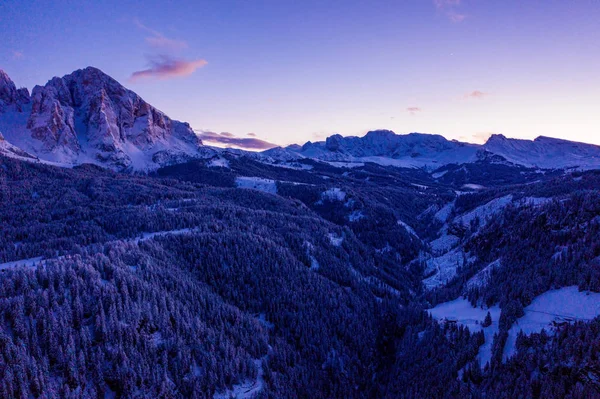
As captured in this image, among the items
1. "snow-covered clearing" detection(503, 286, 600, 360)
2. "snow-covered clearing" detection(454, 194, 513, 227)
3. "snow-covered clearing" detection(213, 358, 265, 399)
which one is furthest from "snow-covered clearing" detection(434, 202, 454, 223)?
"snow-covered clearing" detection(213, 358, 265, 399)

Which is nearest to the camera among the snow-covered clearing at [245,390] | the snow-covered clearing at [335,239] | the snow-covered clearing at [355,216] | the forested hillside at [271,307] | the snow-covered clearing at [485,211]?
the forested hillside at [271,307]

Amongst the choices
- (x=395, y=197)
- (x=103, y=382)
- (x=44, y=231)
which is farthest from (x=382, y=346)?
(x=395, y=197)

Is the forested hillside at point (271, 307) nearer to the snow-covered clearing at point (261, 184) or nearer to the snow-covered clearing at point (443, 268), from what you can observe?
the snow-covered clearing at point (443, 268)

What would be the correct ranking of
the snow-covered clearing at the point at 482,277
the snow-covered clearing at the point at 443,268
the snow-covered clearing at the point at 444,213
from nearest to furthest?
1. the snow-covered clearing at the point at 482,277
2. the snow-covered clearing at the point at 443,268
3. the snow-covered clearing at the point at 444,213

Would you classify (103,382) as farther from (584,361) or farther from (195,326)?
(584,361)

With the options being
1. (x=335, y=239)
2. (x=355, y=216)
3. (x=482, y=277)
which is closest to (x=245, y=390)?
(x=482, y=277)

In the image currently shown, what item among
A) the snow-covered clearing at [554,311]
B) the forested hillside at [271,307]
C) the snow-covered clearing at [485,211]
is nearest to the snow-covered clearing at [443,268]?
the forested hillside at [271,307]
